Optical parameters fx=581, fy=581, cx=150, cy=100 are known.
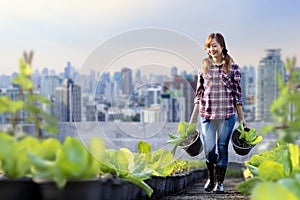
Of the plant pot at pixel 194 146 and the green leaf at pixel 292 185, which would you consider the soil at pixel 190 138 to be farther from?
the green leaf at pixel 292 185

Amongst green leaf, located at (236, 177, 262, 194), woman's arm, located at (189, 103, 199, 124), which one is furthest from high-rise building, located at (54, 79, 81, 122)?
woman's arm, located at (189, 103, 199, 124)

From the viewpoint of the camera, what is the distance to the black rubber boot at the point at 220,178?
12.7ft

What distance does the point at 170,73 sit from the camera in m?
4.08

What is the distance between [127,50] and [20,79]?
148 centimetres

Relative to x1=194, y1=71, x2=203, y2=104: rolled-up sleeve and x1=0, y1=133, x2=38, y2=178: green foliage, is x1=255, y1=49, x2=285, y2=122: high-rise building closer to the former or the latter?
x1=194, y1=71, x2=203, y2=104: rolled-up sleeve

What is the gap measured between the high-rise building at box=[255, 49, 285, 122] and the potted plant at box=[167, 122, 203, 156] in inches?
20.8

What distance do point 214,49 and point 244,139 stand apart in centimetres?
88

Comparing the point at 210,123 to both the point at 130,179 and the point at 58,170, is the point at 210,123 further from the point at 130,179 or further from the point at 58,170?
the point at 58,170

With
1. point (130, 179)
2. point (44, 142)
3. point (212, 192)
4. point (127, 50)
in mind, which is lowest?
point (212, 192)

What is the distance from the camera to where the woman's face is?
3.86 m

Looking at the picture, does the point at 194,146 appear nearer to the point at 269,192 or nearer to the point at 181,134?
the point at 181,134

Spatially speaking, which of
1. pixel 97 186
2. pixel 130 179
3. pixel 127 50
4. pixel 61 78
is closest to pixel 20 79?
pixel 97 186

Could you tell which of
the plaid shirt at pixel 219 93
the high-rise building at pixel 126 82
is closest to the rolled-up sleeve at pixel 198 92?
the plaid shirt at pixel 219 93

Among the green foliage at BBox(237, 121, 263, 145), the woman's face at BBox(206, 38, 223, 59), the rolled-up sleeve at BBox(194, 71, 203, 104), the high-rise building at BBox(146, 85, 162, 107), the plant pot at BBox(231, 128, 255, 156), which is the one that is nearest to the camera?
the woman's face at BBox(206, 38, 223, 59)
